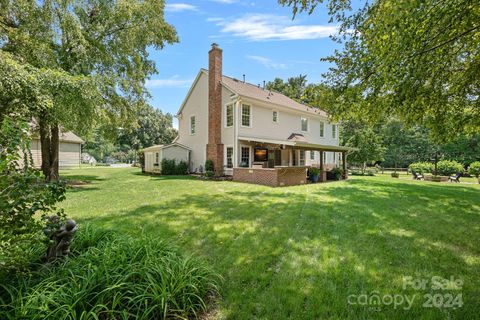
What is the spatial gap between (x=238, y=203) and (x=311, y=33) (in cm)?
573

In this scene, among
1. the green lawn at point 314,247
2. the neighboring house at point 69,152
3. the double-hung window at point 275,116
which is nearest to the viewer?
the green lawn at point 314,247

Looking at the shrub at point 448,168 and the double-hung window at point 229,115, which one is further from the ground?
the double-hung window at point 229,115

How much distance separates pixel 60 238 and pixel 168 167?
57.0 ft

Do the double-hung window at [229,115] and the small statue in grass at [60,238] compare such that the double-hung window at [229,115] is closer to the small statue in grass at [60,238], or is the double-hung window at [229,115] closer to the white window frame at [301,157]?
the white window frame at [301,157]

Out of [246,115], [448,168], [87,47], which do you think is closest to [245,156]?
[246,115]

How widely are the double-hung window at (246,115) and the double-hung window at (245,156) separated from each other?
5.92 ft

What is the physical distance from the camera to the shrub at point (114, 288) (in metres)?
2.28

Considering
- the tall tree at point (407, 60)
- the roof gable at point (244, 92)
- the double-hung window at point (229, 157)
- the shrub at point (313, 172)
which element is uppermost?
the roof gable at point (244, 92)

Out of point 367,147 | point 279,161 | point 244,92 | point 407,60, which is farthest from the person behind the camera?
point 367,147

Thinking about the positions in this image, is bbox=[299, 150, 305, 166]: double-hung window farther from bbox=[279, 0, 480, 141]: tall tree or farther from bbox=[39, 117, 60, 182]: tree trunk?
bbox=[39, 117, 60, 182]: tree trunk

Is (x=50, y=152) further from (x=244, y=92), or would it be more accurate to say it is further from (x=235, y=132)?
(x=244, y=92)

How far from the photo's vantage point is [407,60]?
14.7ft

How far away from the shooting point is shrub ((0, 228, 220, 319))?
2281 millimetres

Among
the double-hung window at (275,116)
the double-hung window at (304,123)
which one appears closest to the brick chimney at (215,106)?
the double-hung window at (275,116)
